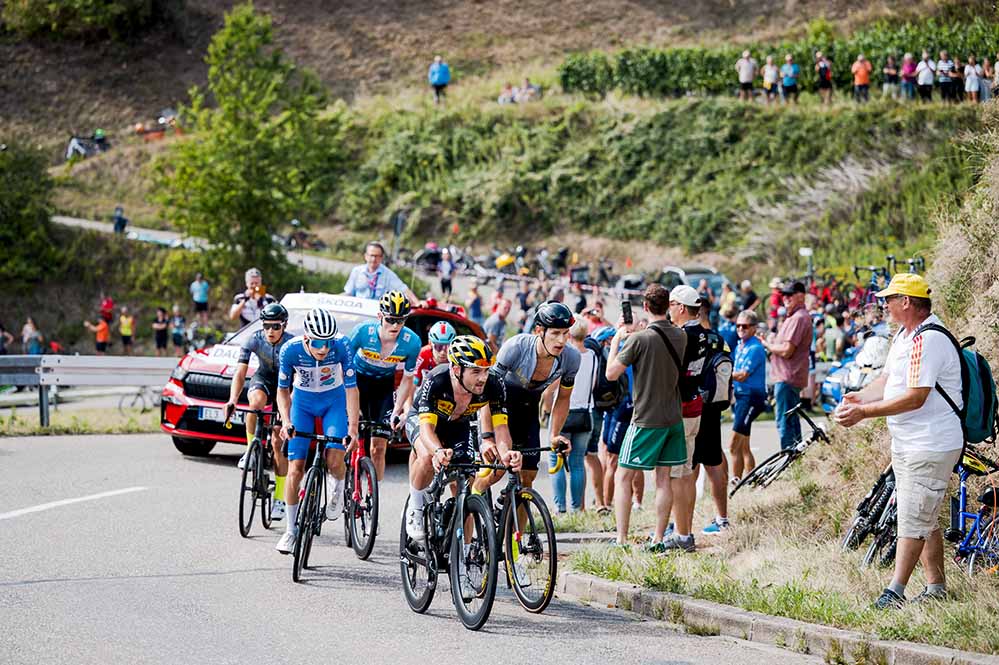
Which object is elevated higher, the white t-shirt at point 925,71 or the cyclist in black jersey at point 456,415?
the white t-shirt at point 925,71

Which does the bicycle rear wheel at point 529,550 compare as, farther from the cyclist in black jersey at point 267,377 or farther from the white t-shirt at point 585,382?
the white t-shirt at point 585,382

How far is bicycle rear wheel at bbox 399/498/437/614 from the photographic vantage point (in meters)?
9.05

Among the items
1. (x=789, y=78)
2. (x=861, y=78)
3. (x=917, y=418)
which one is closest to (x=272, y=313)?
(x=917, y=418)

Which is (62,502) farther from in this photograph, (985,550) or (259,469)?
(985,550)

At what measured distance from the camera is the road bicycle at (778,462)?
1224 cm

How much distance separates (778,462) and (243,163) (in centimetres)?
3354

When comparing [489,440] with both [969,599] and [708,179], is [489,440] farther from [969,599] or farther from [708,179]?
[708,179]

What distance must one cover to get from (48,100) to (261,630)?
6597 cm

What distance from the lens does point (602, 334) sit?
14.3 meters

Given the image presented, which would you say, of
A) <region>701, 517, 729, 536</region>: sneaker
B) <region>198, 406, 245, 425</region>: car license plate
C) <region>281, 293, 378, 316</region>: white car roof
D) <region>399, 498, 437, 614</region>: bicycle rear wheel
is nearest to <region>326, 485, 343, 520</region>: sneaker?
<region>399, 498, 437, 614</region>: bicycle rear wheel

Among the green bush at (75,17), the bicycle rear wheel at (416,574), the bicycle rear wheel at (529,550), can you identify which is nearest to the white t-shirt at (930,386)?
the bicycle rear wheel at (529,550)

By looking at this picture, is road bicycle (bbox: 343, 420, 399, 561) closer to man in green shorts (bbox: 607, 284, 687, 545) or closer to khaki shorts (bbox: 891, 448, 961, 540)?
man in green shorts (bbox: 607, 284, 687, 545)

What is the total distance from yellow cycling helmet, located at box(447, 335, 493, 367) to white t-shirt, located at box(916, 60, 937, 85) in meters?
40.2

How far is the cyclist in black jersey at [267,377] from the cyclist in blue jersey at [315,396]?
0.69 metres
